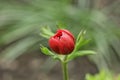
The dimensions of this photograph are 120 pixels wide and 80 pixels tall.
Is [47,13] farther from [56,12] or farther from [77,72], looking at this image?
[77,72]

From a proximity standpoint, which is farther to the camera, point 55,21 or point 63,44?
point 55,21

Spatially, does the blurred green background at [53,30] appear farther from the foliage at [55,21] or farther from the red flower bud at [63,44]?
the red flower bud at [63,44]

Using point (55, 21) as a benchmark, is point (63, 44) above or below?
above

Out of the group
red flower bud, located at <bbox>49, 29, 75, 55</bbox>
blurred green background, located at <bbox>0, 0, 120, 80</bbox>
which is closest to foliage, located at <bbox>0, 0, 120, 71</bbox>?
blurred green background, located at <bbox>0, 0, 120, 80</bbox>

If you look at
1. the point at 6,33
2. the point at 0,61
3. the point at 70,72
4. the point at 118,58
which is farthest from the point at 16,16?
the point at 118,58

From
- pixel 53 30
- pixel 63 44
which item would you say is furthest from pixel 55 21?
pixel 63 44

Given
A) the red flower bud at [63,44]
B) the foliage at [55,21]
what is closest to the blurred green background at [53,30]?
the foliage at [55,21]

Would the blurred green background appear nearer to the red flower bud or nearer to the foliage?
the foliage

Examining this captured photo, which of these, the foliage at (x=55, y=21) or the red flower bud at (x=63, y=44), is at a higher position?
the red flower bud at (x=63, y=44)

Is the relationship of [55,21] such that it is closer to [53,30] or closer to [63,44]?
[53,30]
